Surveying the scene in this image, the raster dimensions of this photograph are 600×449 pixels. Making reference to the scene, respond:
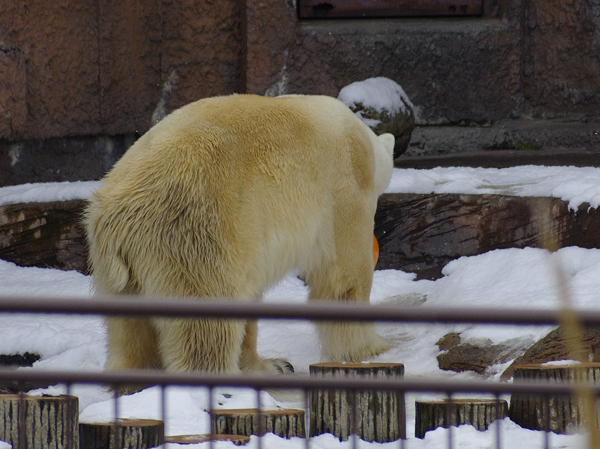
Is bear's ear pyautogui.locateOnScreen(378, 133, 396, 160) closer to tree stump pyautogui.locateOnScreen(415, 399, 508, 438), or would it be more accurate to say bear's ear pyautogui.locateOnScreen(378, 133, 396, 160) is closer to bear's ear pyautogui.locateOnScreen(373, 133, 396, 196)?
bear's ear pyautogui.locateOnScreen(373, 133, 396, 196)

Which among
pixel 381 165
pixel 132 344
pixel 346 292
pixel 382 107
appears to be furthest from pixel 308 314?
pixel 382 107

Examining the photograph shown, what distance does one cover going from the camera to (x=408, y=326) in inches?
162

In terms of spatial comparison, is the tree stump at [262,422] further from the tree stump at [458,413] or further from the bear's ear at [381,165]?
the bear's ear at [381,165]

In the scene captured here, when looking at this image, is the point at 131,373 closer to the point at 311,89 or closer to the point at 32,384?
the point at 32,384

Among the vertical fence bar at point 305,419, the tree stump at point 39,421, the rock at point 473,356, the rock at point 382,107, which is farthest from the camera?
the rock at point 382,107

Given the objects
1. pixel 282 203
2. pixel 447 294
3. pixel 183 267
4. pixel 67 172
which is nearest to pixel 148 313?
pixel 183 267

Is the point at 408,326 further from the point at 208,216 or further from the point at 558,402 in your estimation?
the point at 208,216

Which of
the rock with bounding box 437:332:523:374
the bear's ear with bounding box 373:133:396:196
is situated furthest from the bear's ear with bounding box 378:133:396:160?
the rock with bounding box 437:332:523:374

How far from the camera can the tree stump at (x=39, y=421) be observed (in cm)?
226

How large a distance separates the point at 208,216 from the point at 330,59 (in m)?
3.88

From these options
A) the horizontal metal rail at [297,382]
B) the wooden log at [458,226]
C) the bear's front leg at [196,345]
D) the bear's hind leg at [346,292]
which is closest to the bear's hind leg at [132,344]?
the bear's front leg at [196,345]

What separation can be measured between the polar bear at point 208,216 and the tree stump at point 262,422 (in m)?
0.43

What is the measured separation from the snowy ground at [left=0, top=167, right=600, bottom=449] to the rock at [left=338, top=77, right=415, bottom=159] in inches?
14.0

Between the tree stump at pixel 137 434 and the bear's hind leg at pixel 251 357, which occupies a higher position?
the bear's hind leg at pixel 251 357
